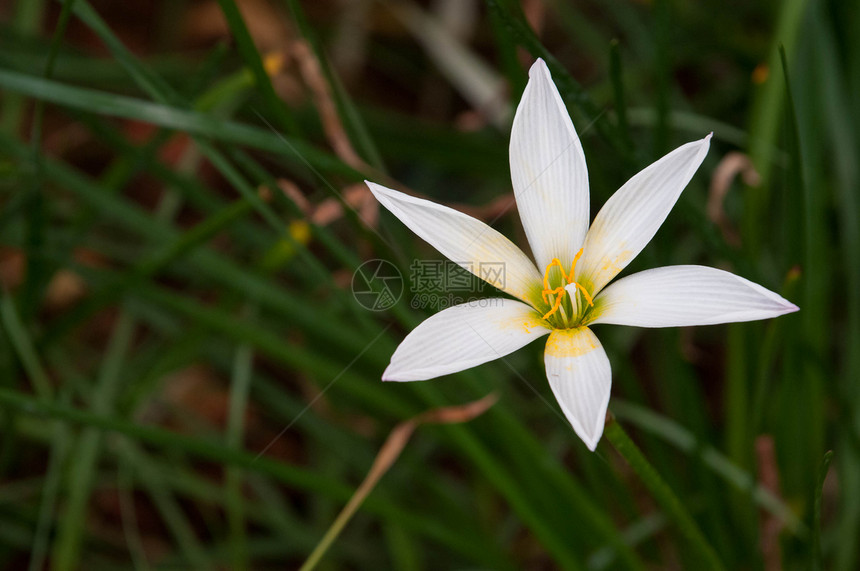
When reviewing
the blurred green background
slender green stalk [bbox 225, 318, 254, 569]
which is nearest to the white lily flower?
the blurred green background

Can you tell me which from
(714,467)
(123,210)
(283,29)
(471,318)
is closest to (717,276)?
(471,318)

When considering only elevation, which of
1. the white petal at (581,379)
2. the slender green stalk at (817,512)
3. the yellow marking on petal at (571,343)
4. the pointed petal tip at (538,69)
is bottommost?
the slender green stalk at (817,512)

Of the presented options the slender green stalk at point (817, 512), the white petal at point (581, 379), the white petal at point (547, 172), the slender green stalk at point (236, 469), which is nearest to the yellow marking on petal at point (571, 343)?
the white petal at point (581, 379)

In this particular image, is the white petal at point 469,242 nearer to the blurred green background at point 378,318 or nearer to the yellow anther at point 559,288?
the yellow anther at point 559,288

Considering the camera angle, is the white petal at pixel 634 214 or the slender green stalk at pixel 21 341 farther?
the slender green stalk at pixel 21 341

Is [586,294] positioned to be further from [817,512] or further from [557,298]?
[817,512]

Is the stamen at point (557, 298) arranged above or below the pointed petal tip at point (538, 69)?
below
